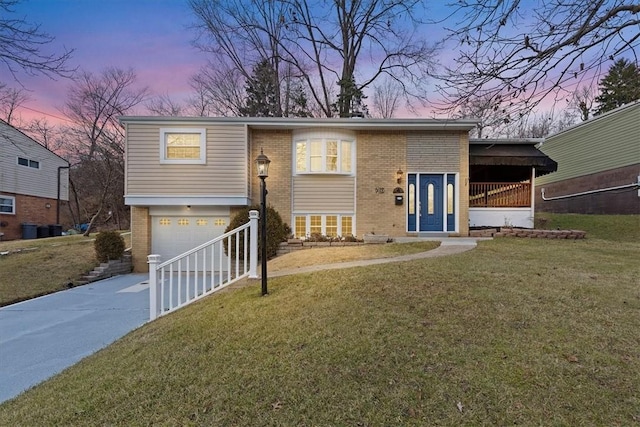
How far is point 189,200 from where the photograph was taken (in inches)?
456

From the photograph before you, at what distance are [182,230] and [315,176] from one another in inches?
205

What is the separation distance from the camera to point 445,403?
Answer: 2.75m

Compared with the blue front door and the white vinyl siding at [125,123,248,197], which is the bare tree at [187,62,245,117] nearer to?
the white vinyl siding at [125,123,248,197]

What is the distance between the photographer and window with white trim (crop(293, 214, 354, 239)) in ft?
40.1

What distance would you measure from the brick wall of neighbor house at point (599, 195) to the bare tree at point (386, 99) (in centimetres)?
1113

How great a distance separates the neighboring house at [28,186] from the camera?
2080cm

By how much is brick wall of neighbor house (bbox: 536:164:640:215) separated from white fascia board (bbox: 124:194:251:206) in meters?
16.7

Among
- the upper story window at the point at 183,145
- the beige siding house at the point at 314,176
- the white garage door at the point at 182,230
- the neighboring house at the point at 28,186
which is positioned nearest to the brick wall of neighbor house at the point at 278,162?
the beige siding house at the point at 314,176

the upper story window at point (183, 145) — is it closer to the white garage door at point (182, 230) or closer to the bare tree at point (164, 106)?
the white garage door at point (182, 230)

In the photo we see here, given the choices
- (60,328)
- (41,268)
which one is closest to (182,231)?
(41,268)

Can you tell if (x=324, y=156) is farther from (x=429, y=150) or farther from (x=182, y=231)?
(x=182, y=231)

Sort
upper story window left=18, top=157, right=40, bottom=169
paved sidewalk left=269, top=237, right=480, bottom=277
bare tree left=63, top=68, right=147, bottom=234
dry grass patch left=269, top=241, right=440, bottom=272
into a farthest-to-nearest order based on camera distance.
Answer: upper story window left=18, top=157, right=40, bottom=169 < bare tree left=63, top=68, right=147, bottom=234 < dry grass patch left=269, top=241, right=440, bottom=272 < paved sidewalk left=269, top=237, right=480, bottom=277

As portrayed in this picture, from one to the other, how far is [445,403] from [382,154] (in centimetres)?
1018

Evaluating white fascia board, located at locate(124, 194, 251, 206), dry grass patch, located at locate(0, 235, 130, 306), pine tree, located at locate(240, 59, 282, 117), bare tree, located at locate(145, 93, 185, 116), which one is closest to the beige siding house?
white fascia board, located at locate(124, 194, 251, 206)
